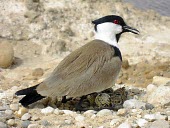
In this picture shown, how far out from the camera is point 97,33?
6.27 meters

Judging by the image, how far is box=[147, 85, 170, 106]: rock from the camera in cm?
569

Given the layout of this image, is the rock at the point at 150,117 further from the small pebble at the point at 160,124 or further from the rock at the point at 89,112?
the rock at the point at 89,112

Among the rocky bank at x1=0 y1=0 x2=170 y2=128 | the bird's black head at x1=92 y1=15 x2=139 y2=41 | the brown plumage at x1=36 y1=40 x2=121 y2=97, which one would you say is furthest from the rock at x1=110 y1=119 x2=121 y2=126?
the bird's black head at x1=92 y1=15 x2=139 y2=41

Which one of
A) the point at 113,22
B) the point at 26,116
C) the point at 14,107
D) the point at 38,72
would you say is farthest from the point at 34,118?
→ the point at 38,72

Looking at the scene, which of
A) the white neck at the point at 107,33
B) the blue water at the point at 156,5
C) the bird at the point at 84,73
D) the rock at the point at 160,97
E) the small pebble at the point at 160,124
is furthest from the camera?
the blue water at the point at 156,5

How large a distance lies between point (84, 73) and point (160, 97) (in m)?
0.97

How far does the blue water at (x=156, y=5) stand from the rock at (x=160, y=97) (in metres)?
7.85

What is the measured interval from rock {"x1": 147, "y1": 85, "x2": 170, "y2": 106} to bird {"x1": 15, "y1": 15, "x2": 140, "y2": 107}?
1.75 feet

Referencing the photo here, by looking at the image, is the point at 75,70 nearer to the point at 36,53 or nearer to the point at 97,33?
the point at 97,33

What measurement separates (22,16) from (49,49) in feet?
4.64

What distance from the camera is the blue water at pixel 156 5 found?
13.8 m

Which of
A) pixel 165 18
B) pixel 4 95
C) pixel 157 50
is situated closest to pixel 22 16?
pixel 157 50

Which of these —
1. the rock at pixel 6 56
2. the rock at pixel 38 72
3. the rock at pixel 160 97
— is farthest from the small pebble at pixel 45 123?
the rock at pixel 6 56

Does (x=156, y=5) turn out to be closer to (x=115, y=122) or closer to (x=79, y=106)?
(x=79, y=106)
